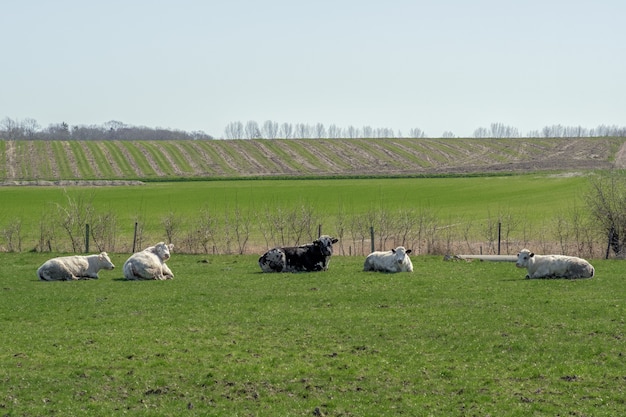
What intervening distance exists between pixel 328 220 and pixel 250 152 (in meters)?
75.7

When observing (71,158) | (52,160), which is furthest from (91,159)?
(52,160)

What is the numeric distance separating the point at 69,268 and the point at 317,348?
13.5 metres

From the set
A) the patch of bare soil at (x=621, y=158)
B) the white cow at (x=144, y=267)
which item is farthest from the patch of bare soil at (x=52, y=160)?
the white cow at (x=144, y=267)

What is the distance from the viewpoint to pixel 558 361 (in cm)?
1423

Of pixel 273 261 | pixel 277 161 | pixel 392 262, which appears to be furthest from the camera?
pixel 277 161

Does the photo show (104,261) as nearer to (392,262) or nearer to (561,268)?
(392,262)

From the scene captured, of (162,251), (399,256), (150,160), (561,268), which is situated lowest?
(561,268)

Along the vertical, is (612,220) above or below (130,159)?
below

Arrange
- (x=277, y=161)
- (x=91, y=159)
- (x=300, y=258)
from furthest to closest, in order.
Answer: (x=277, y=161) → (x=91, y=159) → (x=300, y=258)

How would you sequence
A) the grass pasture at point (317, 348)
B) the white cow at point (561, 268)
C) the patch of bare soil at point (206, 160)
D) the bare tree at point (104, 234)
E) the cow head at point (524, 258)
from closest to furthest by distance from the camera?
the grass pasture at point (317, 348), the white cow at point (561, 268), the cow head at point (524, 258), the bare tree at point (104, 234), the patch of bare soil at point (206, 160)

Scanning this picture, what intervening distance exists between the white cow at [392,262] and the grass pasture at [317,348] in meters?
2.74

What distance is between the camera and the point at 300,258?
28719mm

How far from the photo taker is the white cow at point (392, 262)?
90.0 feet

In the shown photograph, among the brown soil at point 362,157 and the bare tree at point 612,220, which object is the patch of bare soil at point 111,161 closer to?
the brown soil at point 362,157
